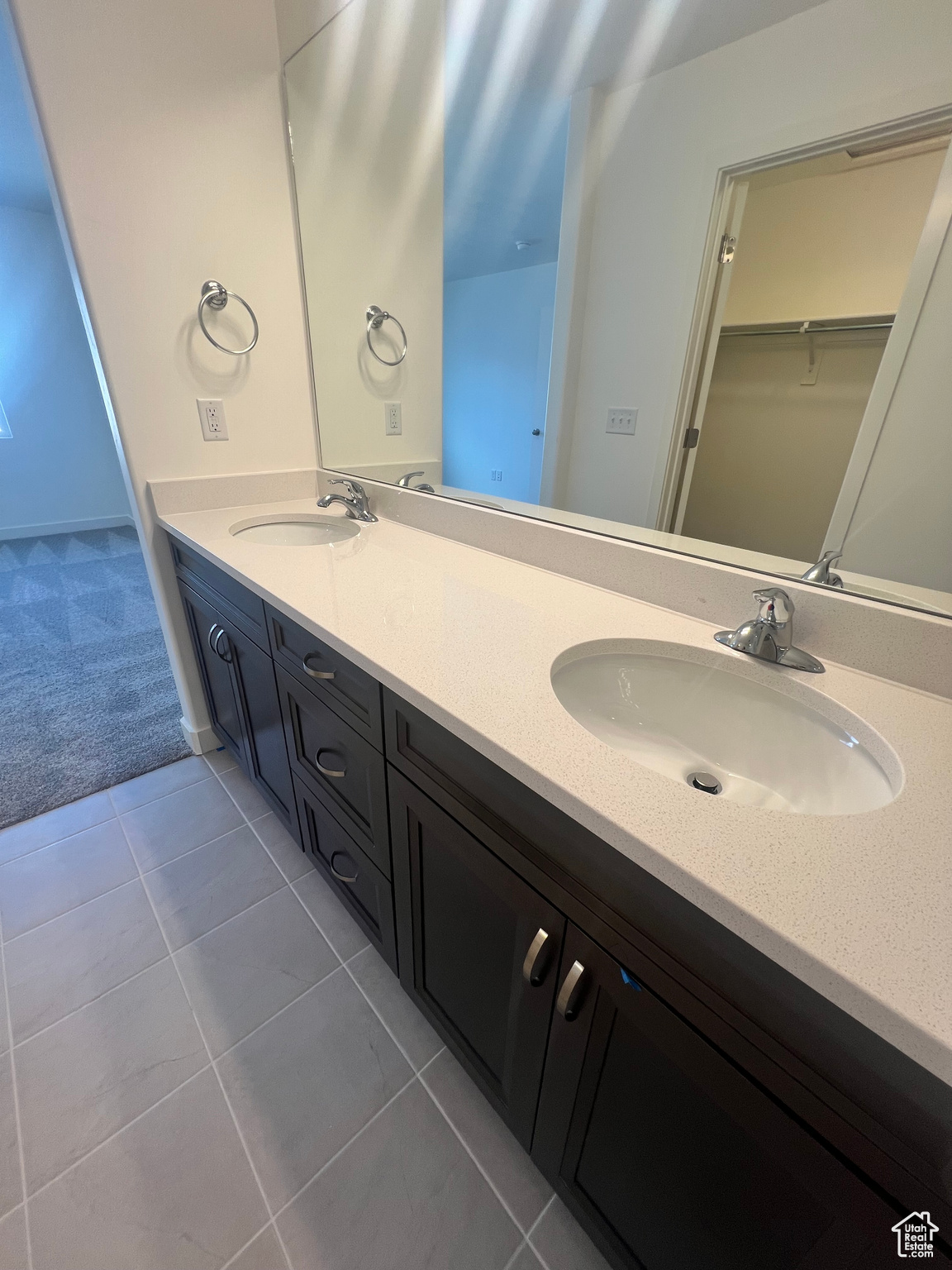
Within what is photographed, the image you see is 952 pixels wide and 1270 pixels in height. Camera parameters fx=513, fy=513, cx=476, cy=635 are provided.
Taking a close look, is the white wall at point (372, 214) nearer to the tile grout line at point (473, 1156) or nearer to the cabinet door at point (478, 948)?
the cabinet door at point (478, 948)

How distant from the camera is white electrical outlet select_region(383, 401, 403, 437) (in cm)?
169

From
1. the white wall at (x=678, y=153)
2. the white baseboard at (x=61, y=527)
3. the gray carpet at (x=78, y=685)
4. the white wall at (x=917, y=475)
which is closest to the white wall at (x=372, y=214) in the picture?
the white wall at (x=678, y=153)

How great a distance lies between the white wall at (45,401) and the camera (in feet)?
12.3

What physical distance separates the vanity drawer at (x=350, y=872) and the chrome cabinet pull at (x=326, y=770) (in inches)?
4.3

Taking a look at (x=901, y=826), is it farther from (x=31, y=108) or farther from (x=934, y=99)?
(x=31, y=108)

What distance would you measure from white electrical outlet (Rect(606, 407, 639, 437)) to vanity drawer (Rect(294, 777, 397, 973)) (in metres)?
1.00

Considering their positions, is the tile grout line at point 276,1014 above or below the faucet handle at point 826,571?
below

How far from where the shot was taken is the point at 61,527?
440cm

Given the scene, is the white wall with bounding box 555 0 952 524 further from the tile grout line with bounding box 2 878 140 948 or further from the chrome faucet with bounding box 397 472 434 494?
the tile grout line with bounding box 2 878 140 948

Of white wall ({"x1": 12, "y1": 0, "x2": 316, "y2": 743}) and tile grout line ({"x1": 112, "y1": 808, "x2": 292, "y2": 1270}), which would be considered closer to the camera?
tile grout line ({"x1": 112, "y1": 808, "x2": 292, "y2": 1270})

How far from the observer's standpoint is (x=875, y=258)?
70cm

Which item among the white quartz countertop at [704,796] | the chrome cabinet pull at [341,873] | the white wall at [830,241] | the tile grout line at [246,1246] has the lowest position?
the tile grout line at [246,1246]

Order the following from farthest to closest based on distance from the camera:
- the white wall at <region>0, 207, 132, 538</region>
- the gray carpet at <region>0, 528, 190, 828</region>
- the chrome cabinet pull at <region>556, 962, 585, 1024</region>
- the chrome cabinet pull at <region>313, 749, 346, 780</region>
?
the white wall at <region>0, 207, 132, 538</region>, the gray carpet at <region>0, 528, 190, 828</region>, the chrome cabinet pull at <region>313, 749, 346, 780</region>, the chrome cabinet pull at <region>556, 962, 585, 1024</region>

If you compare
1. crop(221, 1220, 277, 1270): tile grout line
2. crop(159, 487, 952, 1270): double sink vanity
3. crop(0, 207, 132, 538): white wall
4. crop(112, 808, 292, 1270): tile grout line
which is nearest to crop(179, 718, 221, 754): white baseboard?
crop(112, 808, 292, 1270): tile grout line
